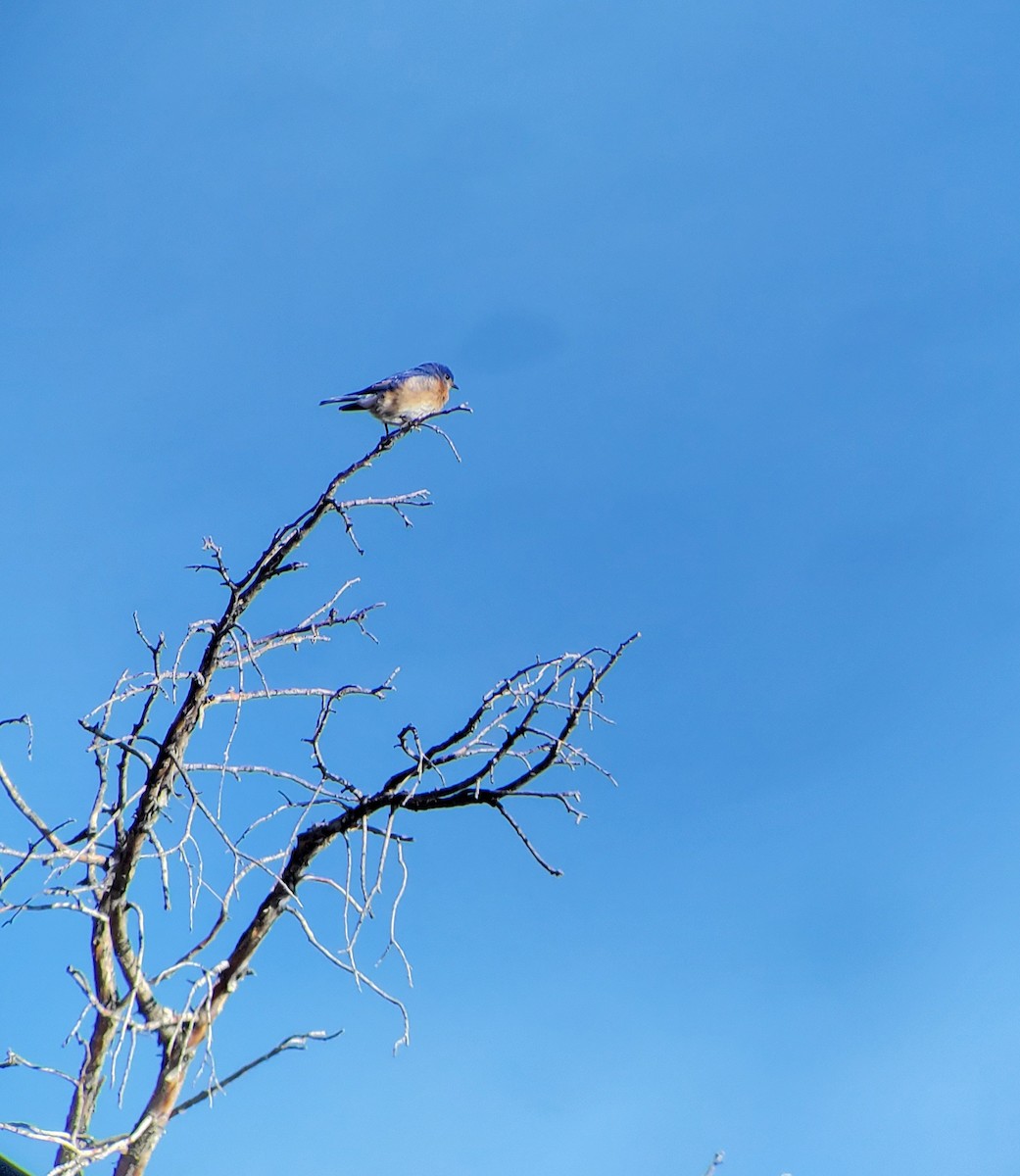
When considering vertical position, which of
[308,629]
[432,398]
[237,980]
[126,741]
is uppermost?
[432,398]

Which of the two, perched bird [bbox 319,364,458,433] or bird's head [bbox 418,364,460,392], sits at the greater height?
bird's head [bbox 418,364,460,392]

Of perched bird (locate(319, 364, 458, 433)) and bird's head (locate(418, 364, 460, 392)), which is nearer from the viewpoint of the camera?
perched bird (locate(319, 364, 458, 433))

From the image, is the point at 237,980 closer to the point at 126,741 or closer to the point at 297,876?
the point at 297,876

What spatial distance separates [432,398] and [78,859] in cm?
642

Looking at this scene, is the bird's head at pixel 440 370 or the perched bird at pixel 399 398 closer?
the perched bird at pixel 399 398

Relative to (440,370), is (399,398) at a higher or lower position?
lower

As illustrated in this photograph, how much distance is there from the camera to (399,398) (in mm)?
8953

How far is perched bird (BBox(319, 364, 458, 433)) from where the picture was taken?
28.3 ft

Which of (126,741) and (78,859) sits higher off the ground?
(126,741)

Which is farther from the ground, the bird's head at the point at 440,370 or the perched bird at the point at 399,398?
the bird's head at the point at 440,370

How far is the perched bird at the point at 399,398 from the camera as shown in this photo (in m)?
8.62

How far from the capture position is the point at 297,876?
14.4 ft

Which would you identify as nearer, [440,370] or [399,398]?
[399,398]

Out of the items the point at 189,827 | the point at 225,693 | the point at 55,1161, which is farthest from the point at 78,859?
the point at 55,1161
